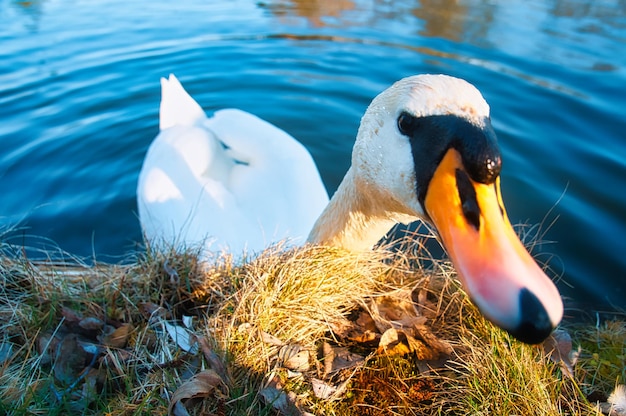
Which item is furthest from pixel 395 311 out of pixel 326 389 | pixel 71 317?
pixel 71 317

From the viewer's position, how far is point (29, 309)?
235cm

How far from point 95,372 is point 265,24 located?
9.47 m

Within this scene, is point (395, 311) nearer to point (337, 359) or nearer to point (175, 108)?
point (337, 359)

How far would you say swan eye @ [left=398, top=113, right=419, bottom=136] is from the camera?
164 cm

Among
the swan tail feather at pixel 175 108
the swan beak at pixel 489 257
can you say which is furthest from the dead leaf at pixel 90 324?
the swan tail feather at pixel 175 108

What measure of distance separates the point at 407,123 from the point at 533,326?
795 millimetres

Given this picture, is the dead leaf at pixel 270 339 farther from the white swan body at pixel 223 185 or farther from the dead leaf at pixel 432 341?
the white swan body at pixel 223 185

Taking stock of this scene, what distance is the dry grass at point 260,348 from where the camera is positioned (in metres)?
1.90

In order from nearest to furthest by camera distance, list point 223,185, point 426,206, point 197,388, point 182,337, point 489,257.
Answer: point 489,257, point 426,206, point 197,388, point 182,337, point 223,185

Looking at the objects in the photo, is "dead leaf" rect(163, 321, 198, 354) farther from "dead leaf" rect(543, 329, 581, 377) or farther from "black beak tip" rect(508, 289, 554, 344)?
"dead leaf" rect(543, 329, 581, 377)

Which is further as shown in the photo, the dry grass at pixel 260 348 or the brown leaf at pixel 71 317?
the brown leaf at pixel 71 317

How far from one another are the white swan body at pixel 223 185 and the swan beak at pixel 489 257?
164 centimetres

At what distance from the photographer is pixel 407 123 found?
1671 mm

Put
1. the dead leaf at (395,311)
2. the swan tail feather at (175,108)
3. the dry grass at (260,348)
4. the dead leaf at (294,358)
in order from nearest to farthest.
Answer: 1. the dry grass at (260,348)
2. the dead leaf at (294,358)
3. the dead leaf at (395,311)
4. the swan tail feather at (175,108)
